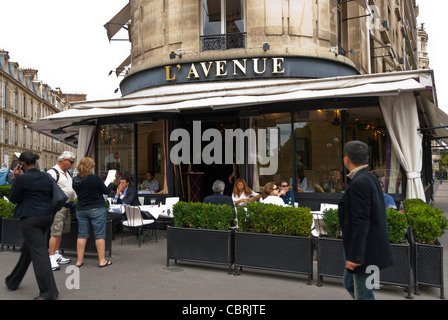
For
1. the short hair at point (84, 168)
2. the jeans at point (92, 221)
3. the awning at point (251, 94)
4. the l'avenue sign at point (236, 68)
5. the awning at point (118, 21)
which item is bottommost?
the jeans at point (92, 221)

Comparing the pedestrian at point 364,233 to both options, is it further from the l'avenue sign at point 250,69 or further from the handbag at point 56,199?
the l'avenue sign at point 250,69

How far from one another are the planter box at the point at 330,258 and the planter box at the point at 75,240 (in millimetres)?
3553

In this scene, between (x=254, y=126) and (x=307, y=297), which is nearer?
(x=307, y=297)

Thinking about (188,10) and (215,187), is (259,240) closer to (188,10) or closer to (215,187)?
(215,187)

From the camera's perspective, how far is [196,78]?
10.7 metres

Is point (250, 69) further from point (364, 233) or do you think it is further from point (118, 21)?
point (364, 233)

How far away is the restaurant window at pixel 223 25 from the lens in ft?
35.7

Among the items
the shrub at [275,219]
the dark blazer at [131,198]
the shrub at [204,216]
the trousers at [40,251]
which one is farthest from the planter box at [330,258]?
the dark blazer at [131,198]

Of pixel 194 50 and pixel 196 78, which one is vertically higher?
pixel 194 50

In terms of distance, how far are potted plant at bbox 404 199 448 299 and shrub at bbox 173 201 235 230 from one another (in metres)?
2.53

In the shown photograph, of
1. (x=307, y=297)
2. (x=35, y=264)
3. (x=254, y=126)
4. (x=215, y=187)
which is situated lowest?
(x=307, y=297)

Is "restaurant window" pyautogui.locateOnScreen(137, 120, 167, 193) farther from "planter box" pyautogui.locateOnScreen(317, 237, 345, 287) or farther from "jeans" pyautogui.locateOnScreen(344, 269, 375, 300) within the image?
"jeans" pyautogui.locateOnScreen(344, 269, 375, 300)
